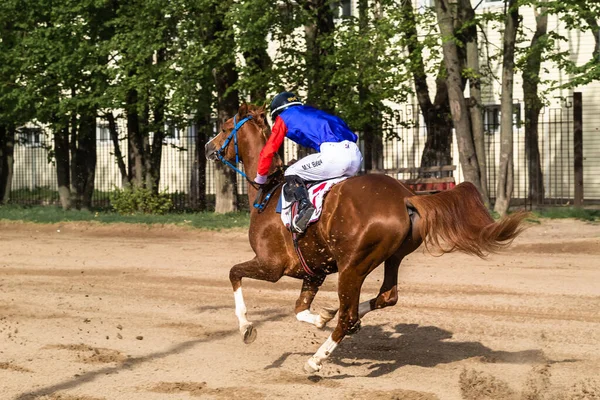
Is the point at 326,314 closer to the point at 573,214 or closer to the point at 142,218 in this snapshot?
the point at 573,214

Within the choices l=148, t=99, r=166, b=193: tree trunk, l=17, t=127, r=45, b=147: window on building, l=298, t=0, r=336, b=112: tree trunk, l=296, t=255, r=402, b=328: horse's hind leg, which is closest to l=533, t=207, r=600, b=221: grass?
l=298, t=0, r=336, b=112: tree trunk

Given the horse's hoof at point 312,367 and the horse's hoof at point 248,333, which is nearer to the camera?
the horse's hoof at point 312,367

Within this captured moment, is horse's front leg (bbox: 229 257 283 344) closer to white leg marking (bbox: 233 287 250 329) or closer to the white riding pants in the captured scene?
white leg marking (bbox: 233 287 250 329)

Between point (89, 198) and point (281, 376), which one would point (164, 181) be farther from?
point (281, 376)

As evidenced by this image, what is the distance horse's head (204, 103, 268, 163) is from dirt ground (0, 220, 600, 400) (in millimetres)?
2031

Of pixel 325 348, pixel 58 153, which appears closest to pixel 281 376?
pixel 325 348

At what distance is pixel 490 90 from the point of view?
33031mm

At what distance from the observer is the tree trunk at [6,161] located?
106 feet

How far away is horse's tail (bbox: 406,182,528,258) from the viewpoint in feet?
26.5

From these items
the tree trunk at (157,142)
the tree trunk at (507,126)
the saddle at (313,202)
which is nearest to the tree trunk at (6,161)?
the tree trunk at (157,142)

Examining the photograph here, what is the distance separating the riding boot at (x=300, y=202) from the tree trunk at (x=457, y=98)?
44.1 feet

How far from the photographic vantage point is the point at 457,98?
71.1 ft

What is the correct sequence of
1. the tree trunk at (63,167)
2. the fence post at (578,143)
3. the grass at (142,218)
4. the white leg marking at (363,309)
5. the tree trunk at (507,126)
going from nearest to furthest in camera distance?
the white leg marking at (363,309) → the grass at (142,218) → the tree trunk at (507,126) → the fence post at (578,143) → the tree trunk at (63,167)

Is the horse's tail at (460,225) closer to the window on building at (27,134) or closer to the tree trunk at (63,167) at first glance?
the tree trunk at (63,167)
